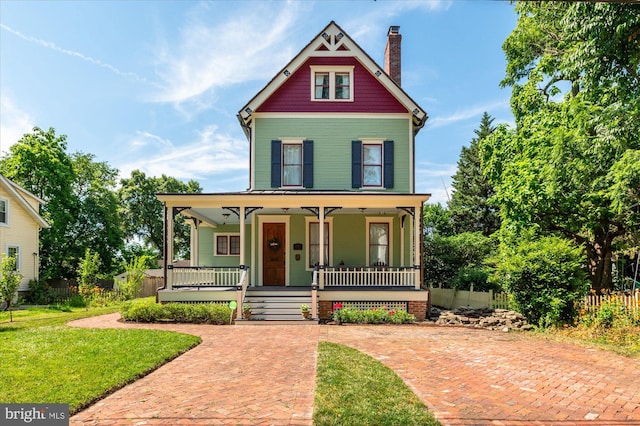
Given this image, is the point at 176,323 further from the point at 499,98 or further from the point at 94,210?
the point at 94,210

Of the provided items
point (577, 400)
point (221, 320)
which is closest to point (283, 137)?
point (221, 320)

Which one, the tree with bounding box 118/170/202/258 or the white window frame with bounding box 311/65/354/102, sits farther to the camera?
the tree with bounding box 118/170/202/258

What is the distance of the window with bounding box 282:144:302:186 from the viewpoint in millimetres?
17141

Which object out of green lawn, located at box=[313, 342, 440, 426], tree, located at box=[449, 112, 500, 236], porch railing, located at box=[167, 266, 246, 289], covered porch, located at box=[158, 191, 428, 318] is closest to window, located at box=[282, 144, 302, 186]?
covered porch, located at box=[158, 191, 428, 318]

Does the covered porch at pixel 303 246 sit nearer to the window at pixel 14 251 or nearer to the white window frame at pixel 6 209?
the window at pixel 14 251

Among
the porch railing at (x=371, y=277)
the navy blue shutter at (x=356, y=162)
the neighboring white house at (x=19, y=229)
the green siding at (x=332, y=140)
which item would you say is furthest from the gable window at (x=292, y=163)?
the neighboring white house at (x=19, y=229)

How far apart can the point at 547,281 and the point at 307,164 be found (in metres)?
9.58

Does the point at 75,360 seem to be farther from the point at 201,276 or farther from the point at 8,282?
the point at 8,282

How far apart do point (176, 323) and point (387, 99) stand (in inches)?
468

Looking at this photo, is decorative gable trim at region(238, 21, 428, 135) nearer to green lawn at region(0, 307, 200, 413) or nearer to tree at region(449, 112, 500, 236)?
green lawn at region(0, 307, 200, 413)

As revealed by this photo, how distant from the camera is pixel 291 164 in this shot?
17.2m

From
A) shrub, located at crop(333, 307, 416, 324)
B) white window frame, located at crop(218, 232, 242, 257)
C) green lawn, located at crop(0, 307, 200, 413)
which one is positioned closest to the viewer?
green lawn, located at crop(0, 307, 200, 413)

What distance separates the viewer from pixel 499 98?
1952 cm

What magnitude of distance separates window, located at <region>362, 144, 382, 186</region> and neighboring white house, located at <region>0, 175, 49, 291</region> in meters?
18.1
